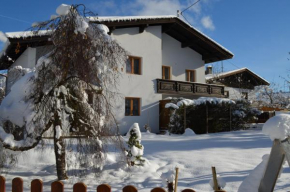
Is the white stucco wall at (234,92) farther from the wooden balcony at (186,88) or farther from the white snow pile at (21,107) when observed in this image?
the white snow pile at (21,107)

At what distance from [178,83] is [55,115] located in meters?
14.3

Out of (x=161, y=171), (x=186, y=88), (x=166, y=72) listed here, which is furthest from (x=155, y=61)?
(x=161, y=171)

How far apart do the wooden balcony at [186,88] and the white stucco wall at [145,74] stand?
0.53m

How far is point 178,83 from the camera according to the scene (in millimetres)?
17891

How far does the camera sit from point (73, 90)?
4.36m

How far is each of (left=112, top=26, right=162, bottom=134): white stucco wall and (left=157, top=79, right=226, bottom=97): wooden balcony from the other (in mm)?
529

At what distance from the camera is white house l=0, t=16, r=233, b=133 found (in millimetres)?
15164

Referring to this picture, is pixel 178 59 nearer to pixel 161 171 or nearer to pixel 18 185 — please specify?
pixel 161 171

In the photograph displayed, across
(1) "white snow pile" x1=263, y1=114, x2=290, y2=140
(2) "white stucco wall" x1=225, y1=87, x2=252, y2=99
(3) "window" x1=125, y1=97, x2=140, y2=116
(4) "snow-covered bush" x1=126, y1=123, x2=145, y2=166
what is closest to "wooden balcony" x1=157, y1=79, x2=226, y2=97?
(3) "window" x1=125, y1=97, x2=140, y2=116

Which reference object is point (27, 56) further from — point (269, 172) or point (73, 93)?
point (269, 172)

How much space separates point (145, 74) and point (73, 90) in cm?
1227

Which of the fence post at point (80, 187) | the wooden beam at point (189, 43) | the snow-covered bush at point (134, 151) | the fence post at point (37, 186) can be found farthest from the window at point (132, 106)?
the fence post at point (80, 187)

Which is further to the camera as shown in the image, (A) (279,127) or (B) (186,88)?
(B) (186,88)

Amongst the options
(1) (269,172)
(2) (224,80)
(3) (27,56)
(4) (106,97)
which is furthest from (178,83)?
(1) (269,172)
